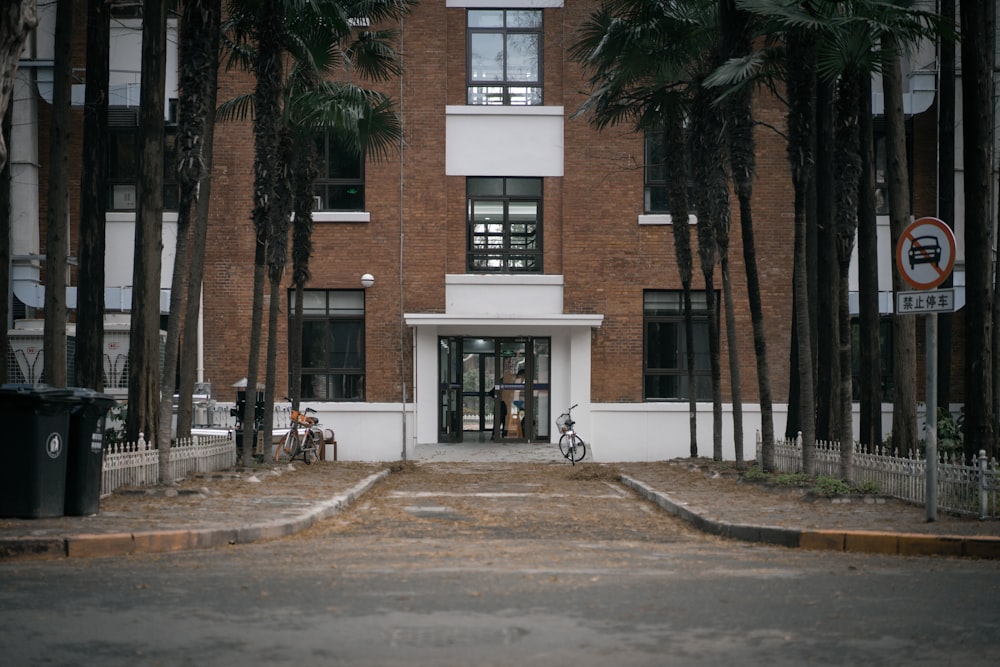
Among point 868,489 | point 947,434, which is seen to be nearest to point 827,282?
point 868,489

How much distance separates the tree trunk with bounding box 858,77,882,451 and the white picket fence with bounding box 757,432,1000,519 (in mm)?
2655

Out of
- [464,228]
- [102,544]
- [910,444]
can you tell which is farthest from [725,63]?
[464,228]

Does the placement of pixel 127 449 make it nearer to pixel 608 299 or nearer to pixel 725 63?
pixel 725 63

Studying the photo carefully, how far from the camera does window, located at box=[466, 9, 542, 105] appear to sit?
104 ft

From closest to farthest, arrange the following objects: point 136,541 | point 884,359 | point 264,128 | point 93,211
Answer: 1. point 136,541
2. point 93,211
3. point 264,128
4. point 884,359

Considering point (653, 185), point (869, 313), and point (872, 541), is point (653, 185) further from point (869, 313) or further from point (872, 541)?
point (872, 541)

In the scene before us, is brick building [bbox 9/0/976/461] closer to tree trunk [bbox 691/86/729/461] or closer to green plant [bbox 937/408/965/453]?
green plant [bbox 937/408/965/453]

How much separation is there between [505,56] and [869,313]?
13688 millimetres

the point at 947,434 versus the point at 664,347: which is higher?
the point at 664,347

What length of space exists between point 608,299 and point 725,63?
13175mm

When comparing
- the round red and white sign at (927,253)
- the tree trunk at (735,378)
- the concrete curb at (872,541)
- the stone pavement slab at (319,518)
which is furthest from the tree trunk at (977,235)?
the tree trunk at (735,378)

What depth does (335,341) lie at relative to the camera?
3161 centimetres

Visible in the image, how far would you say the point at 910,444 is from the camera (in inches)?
774

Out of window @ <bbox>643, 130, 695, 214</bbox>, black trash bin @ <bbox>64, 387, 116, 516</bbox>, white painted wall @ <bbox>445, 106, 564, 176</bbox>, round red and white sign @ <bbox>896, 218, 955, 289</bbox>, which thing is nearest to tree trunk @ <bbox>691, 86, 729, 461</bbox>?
window @ <bbox>643, 130, 695, 214</bbox>
